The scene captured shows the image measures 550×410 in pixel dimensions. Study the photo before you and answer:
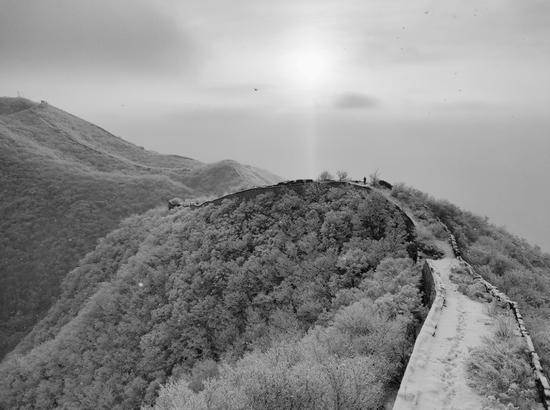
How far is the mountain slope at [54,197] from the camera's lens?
46500mm

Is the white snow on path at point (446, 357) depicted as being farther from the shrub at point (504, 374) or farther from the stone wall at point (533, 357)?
the stone wall at point (533, 357)

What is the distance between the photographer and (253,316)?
19438 mm

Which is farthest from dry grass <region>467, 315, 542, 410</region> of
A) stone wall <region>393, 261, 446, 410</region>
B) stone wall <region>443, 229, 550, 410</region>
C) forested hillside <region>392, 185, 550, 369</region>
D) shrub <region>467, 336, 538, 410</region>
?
stone wall <region>393, 261, 446, 410</region>

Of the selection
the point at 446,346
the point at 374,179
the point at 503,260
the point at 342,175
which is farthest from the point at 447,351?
the point at 342,175

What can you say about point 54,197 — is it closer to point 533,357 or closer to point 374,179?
point 374,179

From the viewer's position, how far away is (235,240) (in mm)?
26141

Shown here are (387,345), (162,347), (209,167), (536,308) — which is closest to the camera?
(387,345)

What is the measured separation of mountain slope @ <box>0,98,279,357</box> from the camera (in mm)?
46500

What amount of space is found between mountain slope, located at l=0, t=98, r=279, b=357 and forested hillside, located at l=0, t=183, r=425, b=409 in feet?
37.1

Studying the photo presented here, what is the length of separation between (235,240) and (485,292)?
15.7m

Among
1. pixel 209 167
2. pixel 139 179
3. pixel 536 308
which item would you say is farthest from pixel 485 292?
pixel 209 167

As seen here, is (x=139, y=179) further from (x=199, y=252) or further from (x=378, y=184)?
(x=378, y=184)

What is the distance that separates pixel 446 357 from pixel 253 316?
11.0m

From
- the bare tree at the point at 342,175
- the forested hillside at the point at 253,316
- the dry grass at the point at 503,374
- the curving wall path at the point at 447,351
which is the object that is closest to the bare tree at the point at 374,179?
the bare tree at the point at 342,175
